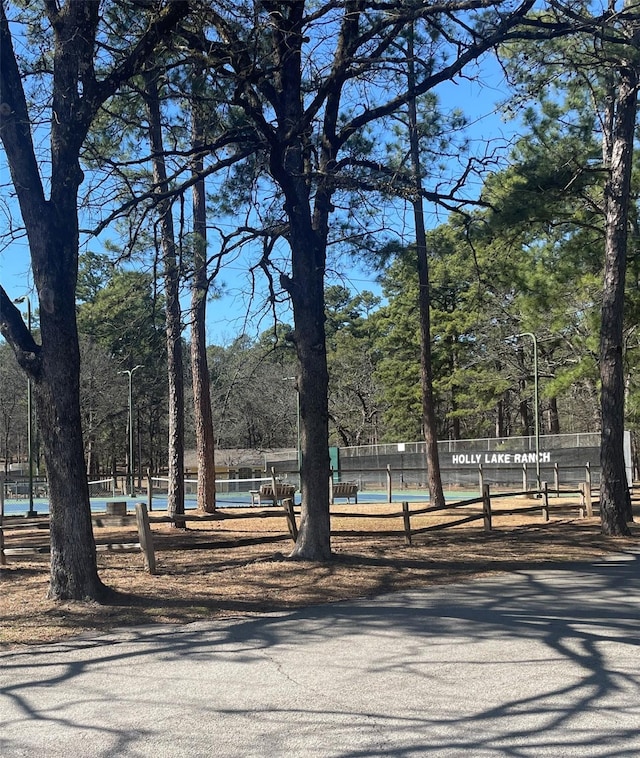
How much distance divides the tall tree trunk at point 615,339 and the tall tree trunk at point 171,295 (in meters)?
8.37

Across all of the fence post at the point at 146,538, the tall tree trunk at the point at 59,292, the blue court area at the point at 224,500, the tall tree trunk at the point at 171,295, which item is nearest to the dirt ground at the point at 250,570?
the fence post at the point at 146,538

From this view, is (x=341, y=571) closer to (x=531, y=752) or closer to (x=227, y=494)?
(x=531, y=752)

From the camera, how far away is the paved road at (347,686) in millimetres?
4840

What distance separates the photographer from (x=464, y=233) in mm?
15359

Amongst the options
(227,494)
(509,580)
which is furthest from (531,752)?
(227,494)

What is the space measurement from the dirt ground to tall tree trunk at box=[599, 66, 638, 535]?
28.7 inches

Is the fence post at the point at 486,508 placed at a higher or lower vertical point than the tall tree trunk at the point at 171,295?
lower

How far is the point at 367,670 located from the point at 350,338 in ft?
183

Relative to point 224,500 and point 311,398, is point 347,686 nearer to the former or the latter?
point 311,398

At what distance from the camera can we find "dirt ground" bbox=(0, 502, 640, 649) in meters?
8.94

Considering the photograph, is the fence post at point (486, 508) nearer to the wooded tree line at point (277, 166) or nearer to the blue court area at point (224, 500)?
the wooded tree line at point (277, 166)

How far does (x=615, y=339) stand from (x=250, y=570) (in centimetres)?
877

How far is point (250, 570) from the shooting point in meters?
11.9

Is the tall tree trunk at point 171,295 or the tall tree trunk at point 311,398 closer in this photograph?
the tall tree trunk at point 311,398
